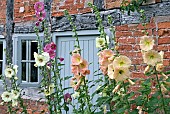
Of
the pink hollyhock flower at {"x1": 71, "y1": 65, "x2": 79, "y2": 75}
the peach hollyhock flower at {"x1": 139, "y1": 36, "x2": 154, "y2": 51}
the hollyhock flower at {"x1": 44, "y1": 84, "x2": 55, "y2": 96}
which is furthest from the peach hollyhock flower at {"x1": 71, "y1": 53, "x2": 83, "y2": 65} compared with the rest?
the hollyhock flower at {"x1": 44, "y1": 84, "x2": 55, "y2": 96}

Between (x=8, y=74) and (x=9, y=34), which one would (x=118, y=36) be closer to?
(x=8, y=74)

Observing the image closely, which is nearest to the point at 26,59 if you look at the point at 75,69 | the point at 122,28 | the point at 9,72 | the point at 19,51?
the point at 19,51

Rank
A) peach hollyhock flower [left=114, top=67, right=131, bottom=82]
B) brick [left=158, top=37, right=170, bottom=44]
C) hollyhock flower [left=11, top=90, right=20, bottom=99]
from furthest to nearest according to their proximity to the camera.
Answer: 1. brick [left=158, top=37, right=170, bottom=44]
2. hollyhock flower [left=11, top=90, right=20, bottom=99]
3. peach hollyhock flower [left=114, top=67, right=131, bottom=82]

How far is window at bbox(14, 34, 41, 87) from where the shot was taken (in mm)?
5887

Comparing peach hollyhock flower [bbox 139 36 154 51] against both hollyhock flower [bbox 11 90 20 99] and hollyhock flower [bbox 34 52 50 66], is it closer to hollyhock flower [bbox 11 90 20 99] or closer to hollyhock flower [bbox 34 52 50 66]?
hollyhock flower [bbox 34 52 50 66]

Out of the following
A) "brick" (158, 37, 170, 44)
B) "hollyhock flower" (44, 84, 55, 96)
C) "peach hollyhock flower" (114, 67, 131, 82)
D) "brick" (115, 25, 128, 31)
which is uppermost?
"brick" (115, 25, 128, 31)

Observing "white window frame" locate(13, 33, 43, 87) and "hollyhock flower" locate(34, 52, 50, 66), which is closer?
"hollyhock flower" locate(34, 52, 50, 66)

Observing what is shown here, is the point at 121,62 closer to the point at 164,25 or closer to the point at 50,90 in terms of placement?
the point at 50,90

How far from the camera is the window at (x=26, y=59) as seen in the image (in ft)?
19.3

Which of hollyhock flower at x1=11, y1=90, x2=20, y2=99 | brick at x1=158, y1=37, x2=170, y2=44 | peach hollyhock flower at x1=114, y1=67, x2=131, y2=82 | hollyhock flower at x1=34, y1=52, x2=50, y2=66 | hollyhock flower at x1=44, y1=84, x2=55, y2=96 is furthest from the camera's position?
brick at x1=158, y1=37, x2=170, y2=44

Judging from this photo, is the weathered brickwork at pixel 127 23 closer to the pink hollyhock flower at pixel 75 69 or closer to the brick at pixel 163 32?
the brick at pixel 163 32

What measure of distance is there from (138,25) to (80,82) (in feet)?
6.44

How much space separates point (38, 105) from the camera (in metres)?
5.63

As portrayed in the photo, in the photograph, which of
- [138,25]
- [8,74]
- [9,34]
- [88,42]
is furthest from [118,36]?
A: [9,34]
